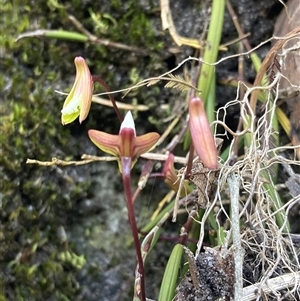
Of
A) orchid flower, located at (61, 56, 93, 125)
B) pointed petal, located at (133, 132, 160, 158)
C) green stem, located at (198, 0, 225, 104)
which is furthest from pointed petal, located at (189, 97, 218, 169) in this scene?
green stem, located at (198, 0, 225, 104)

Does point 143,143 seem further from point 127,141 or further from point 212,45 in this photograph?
point 212,45

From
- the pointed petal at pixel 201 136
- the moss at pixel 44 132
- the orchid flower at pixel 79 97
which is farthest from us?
the moss at pixel 44 132

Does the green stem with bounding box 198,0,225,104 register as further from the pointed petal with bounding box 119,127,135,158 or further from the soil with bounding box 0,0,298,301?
the pointed petal with bounding box 119,127,135,158

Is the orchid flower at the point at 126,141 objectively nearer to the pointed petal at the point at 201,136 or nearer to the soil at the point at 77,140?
the pointed petal at the point at 201,136

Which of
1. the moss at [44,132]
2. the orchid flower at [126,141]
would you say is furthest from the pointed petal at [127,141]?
the moss at [44,132]

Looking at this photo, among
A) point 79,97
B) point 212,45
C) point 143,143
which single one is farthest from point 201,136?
point 212,45

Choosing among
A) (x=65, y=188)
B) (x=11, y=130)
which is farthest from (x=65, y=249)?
(x=11, y=130)
